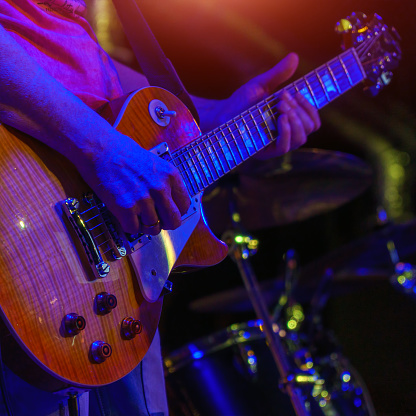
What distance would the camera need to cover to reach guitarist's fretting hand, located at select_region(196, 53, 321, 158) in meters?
1.38

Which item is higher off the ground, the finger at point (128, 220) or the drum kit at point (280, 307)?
the finger at point (128, 220)

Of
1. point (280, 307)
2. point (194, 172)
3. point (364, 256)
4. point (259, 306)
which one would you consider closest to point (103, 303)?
point (194, 172)

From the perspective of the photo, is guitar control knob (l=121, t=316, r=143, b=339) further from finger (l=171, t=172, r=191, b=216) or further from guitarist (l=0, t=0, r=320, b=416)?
finger (l=171, t=172, r=191, b=216)

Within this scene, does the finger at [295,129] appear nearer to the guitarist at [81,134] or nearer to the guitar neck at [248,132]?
the guitar neck at [248,132]

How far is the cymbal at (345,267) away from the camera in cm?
246

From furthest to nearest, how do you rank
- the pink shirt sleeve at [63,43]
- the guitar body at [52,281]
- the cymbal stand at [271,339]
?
the cymbal stand at [271,339], the pink shirt sleeve at [63,43], the guitar body at [52,281]

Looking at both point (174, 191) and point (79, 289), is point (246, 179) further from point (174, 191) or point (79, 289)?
point (79, 289)

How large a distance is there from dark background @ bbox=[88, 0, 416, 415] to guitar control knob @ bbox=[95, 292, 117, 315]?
1.05 metres

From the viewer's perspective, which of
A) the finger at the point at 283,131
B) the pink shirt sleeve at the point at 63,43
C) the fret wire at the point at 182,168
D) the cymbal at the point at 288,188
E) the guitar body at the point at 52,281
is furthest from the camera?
the cymbal at the point at 288,188

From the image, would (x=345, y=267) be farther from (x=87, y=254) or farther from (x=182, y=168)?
(x=87, y=254)

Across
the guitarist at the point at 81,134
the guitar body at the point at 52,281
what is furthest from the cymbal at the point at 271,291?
the guitar body at the point at 52,281

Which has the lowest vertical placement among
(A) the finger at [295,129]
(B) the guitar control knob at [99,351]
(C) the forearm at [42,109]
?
(B) the guitar control knob at [99,351]

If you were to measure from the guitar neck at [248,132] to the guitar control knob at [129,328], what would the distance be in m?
0.36

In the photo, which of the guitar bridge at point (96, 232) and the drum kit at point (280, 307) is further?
the drum kit at point (280, 307)
